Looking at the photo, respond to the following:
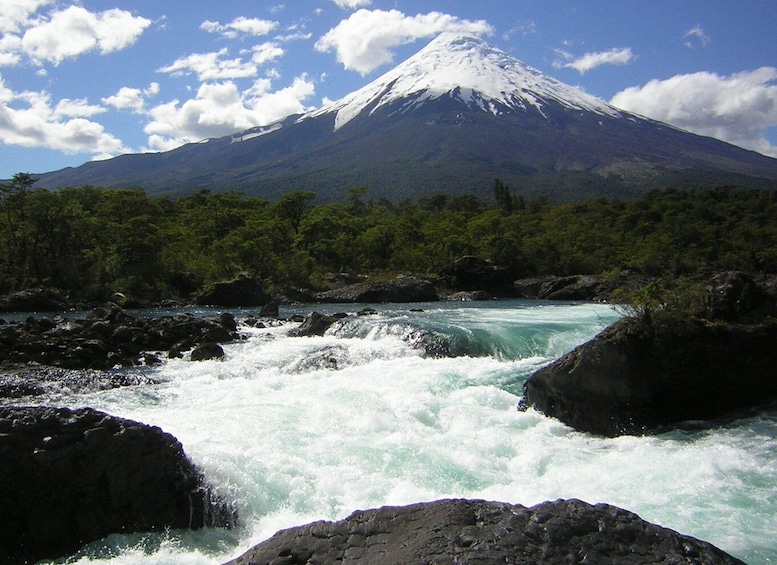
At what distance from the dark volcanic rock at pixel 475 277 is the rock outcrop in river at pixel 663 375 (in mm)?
27788

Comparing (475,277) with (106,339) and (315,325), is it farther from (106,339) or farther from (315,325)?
(106,339)

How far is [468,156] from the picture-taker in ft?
493

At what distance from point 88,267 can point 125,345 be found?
1812cm

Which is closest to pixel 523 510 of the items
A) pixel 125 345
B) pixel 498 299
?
pixel 125 345

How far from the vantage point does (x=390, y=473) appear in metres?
7.36

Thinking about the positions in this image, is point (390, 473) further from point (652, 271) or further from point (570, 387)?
point (652, 271)

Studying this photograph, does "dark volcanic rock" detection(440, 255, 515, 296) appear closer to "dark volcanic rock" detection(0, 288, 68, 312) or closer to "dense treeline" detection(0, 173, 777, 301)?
"dense treeline" detection(0, 173, 777, 301)

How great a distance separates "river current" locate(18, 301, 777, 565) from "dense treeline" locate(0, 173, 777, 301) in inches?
856

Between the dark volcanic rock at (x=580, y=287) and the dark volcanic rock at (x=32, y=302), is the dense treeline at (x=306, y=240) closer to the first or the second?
the dark volcanic rock at (x=32, y=302)

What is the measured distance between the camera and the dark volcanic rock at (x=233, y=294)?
99.3 ft

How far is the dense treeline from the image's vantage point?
3128cm

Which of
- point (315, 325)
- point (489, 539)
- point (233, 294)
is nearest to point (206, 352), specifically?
point (315, 325)

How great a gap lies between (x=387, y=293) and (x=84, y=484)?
87.4 feet

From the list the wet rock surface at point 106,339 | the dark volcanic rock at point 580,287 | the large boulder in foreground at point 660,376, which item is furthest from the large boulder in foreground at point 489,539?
the dark volcanic rock at point 580,287
